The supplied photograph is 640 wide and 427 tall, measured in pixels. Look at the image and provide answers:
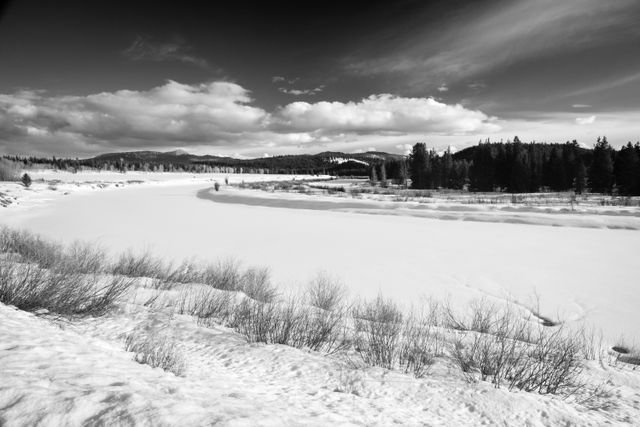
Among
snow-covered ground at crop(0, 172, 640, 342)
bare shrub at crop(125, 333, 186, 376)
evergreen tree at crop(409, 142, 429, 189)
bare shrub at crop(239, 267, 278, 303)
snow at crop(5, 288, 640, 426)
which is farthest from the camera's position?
evergreen tree at crop(409, 142, 429, 189)

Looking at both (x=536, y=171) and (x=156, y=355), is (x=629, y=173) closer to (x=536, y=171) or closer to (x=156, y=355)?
(x=536, y=171)

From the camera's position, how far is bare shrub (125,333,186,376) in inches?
117

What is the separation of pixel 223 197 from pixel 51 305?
131 feet

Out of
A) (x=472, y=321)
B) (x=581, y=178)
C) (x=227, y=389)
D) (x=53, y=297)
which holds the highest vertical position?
(x=581, y=178)

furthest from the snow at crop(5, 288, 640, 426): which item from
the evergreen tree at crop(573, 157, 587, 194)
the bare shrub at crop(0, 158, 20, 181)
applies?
the bare shrub at crop(0, 158, 20, 181)

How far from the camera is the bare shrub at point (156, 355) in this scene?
A: 9.79 ft

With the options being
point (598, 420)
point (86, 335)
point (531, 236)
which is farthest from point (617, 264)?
point (86, 335)

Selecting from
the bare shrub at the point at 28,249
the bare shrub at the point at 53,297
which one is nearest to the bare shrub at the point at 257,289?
the bare shrub at the point at 53,297

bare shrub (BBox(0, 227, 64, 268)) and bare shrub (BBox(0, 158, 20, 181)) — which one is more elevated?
bare shrub (BBox(0, 158, 20, 181))

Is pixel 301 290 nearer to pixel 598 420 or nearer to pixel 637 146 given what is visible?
pixel 598 420

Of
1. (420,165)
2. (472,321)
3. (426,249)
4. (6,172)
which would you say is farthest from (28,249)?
(420,165)

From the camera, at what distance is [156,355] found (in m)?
3.16

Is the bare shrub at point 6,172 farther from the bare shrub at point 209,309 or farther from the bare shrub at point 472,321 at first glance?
the bare shrub at point 472,321

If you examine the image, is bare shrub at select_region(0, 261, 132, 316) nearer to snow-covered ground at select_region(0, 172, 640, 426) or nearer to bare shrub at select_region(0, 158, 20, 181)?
snow-covered ground at select_region(0, 172, 640, 426)
